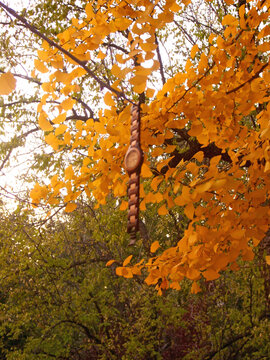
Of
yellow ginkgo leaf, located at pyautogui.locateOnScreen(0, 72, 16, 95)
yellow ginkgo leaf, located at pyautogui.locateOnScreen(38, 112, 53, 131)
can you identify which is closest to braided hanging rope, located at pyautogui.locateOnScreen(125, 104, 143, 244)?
yellow ginkgo leaf, located at pyautogui.locateOnScreen(0, 72, 16, 95)

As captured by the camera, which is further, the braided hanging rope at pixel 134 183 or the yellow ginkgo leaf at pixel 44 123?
the yellow ginkgo leaf at pixel 44 123

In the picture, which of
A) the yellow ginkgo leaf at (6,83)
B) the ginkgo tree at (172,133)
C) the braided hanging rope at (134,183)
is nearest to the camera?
the braided hanging rope at (134,183)

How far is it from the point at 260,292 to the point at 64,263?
373 centimetres

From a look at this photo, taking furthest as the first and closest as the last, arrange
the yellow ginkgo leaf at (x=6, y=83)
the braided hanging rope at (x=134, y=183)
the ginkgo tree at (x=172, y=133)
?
the ginkgo tree at (x=172, y=133)
the yellow ginkgo leaf at (x=6, y=83)
the braided hanging rope at (x=134, y=183)

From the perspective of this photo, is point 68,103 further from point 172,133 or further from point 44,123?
point 172,133

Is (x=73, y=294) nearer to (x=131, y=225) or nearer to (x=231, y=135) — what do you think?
(x=231, y=135)

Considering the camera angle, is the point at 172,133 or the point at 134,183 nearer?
the point at 134,183

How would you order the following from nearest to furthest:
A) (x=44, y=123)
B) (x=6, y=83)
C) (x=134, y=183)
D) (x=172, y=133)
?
1. (x=134, y=183)
2. (x=6, y=83)
3. (x=44, y=123)
4. (x=172, y=133)

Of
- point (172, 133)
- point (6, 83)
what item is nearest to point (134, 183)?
point (6, 83)

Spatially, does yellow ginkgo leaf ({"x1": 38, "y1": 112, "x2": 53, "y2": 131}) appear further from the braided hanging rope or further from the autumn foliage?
the braided hanging rope

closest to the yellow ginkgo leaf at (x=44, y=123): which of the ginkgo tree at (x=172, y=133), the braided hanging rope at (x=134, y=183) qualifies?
the ginkgo tree at (x=172, y=133)

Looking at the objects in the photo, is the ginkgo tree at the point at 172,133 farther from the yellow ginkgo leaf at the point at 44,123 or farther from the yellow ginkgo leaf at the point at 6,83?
the yellow ginkgo leaf at the point at 6,83

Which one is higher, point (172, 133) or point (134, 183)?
point (172, 133)

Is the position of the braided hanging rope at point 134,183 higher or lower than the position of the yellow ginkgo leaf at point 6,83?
lower
